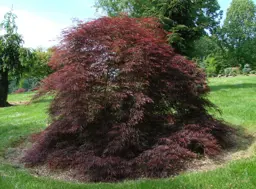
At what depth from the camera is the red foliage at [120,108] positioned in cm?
416

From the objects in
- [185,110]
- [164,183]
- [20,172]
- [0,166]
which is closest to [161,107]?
[185,110]

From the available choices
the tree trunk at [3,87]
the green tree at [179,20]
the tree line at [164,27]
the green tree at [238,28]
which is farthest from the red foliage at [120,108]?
the green tree at [238,28]

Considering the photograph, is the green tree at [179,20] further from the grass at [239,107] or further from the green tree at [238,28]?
the green tree at [238,28]

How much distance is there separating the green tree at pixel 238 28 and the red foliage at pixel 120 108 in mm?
31894

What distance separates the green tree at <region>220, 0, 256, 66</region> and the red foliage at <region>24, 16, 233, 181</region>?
31.9 m

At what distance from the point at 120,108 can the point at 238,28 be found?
115 feet

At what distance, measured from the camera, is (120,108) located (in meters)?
4.47

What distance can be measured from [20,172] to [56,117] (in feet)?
4.07

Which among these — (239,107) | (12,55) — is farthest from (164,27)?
(12,55)

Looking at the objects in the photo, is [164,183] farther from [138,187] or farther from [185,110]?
[185,110]

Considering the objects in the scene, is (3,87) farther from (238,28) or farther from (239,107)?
(238,28)

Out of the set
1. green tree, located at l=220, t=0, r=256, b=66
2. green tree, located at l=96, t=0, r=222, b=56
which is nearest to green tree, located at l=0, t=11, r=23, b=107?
green tree, located at l=96, t=0, r=222, b=56

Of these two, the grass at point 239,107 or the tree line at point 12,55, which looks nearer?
the grass at point 239,107

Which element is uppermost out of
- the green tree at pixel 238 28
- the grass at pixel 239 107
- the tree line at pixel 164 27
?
the green tree at pixel 238 28
